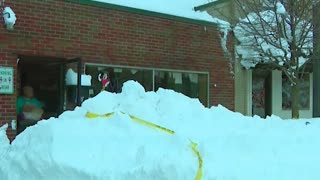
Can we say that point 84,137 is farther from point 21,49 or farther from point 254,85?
point 254,85

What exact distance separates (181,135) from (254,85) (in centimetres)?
1005

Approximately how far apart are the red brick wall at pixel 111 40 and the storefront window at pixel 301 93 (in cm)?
279

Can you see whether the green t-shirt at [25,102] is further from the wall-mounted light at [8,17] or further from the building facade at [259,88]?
the building facade at [259,88]

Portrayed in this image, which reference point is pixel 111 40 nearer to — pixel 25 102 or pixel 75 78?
pixel 75 78

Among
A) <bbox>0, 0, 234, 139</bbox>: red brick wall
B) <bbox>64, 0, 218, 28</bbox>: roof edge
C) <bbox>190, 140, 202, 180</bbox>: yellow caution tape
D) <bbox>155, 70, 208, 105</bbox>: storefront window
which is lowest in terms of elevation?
<bbox>190, 140, 202, 180</bbox>: yellow caution tape

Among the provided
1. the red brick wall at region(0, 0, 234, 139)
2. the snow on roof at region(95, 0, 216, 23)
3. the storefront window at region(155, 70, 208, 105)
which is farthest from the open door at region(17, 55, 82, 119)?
the storefront window at region(155, 70, 208, 105)

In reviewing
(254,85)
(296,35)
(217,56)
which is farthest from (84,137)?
(254,85)

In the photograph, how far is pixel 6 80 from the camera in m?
8.70

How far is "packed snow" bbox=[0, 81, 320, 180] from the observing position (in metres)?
4.15

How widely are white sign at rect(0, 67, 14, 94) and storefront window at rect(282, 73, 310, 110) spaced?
8.78 meters

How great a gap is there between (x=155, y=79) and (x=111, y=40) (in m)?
1.53

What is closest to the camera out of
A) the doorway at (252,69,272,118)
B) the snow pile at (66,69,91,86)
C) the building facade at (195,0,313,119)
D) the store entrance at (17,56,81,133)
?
the store entrance at (17,56,81,133)

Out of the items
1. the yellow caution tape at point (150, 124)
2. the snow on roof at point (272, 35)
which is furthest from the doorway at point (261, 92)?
the yellow caution tape at point (150, 124)

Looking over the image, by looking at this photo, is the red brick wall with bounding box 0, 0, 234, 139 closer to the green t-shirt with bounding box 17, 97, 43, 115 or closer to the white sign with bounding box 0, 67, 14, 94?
the white sign with bounding box 0, 67, 14, 94
